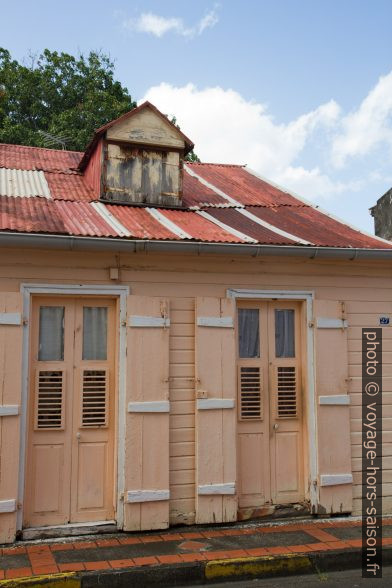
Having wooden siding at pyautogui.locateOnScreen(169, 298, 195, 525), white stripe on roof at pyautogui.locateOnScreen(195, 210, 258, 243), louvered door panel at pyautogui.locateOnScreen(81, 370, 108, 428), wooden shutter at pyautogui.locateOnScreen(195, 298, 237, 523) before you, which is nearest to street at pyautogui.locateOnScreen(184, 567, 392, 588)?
wooden shutter at pyautogui.locateOnScreen(195, 298, 237, 523)

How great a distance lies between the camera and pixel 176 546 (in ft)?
18.4

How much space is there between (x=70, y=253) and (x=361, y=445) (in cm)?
392

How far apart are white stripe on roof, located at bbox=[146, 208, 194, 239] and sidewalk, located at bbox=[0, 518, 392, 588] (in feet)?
9.99

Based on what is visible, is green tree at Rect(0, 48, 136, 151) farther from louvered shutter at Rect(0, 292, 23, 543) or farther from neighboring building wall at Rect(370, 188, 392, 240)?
louvered shutter at Rect(0, 292, 23, 543)

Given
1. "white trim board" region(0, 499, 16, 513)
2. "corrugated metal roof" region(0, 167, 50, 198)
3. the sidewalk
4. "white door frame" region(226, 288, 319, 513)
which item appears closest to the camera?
the sidewalk

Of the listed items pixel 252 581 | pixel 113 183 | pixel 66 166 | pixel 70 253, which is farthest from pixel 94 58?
pixel 252 581

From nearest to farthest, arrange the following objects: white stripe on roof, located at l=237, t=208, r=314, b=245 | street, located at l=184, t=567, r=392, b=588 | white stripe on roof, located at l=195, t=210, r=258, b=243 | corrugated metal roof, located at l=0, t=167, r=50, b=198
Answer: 1. street, located at l=184, t=567, r=392, b=588
2. white stripe on roof, located at l=195, t=210, r=258, b=243
3. white stripe on roof, located at l=237, t=208, r=314, b=245
4. corrugated metal roof, located at l=0, t=167, r=50, b=198

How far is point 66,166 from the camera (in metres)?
8.93

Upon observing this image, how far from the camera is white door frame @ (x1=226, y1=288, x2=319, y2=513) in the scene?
660 cm

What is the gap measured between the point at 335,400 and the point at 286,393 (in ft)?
1.80

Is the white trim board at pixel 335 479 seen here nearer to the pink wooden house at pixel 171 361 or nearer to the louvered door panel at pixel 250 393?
the pink wooden house at pixel 171 361

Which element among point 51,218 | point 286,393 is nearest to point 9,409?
point 51,218

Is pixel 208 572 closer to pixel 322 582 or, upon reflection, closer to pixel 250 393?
pixel 322 582

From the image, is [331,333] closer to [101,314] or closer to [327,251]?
[327,251]
